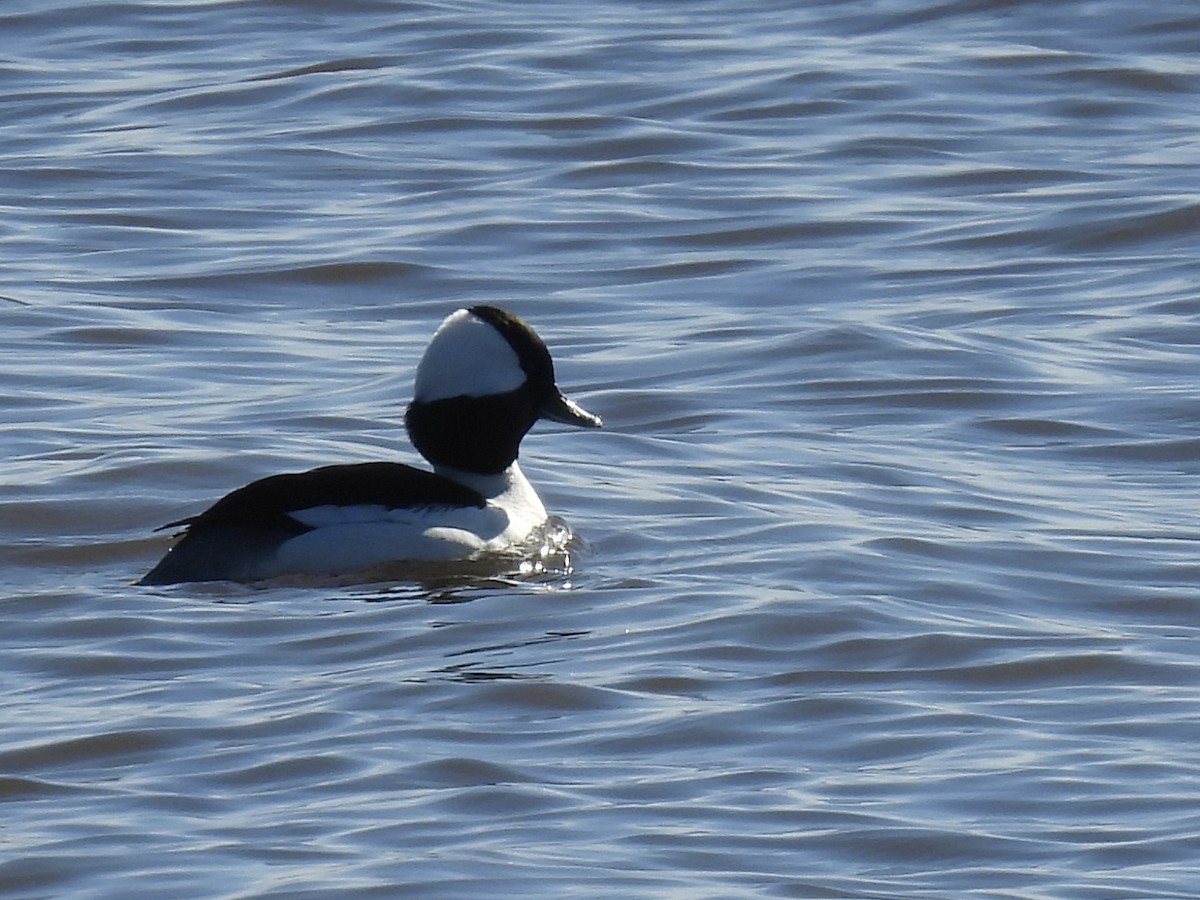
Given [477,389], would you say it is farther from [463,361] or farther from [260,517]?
[260,517]

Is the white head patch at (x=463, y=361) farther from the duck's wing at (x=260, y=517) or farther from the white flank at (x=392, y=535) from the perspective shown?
the duck's wing at (x=260, y=517)

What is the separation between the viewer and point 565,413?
385 inches

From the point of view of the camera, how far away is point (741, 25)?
1948 centimetres

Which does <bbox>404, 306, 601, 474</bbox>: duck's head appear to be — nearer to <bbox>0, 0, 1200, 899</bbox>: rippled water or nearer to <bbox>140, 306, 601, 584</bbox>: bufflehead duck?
<bbox>140, 306, 601, 584</bbox>: bufflehead duck

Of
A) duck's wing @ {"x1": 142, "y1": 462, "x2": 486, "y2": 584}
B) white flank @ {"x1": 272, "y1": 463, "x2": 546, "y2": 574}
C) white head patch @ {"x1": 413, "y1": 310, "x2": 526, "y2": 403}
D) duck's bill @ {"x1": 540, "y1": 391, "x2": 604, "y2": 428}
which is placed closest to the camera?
duck's wing @ {"x1": 142, "y1": 462, "x2": 486, "y2": 584}

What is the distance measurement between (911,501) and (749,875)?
394 cm

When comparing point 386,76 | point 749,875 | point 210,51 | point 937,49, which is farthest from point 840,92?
point 749,875

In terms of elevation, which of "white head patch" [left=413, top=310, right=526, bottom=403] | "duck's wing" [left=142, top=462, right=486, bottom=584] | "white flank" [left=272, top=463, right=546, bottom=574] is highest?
"white head patch" [left=413, top=310, right=526, bottom=403]

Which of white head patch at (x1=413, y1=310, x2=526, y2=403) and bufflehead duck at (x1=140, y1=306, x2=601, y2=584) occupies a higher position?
white head patch at (x1=413, y1=310, x2=526, y2=403)

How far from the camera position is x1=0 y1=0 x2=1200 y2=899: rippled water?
21.1ft

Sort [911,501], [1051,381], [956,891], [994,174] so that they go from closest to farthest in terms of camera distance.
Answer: [956,891] < [911,501] < [1051,381] < [994,174]

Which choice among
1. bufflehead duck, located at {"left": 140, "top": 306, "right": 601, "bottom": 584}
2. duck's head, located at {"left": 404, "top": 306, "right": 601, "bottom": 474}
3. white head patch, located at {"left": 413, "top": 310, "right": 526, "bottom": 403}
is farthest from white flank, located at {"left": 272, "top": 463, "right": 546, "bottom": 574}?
white head patch, located at {"left": 413, "top": 310, "right": 526, "bottom": 403}

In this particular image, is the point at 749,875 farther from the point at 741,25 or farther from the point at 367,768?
the point at 741,25

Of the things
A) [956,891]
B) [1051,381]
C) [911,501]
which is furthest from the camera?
[1051,381]
